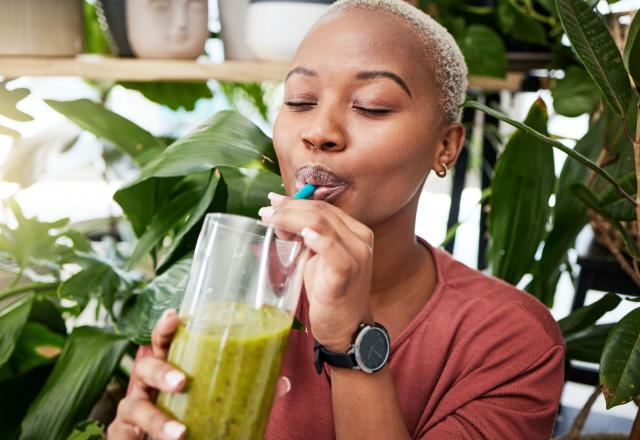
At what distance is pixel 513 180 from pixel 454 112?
390 millimetres

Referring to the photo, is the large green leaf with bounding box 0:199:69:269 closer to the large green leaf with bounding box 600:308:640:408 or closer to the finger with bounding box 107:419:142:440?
the finger with bounding box 107:419:142:440

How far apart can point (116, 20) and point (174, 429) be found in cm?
115

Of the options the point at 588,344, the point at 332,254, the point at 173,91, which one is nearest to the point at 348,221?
the point at 332,254

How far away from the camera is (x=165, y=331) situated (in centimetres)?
60

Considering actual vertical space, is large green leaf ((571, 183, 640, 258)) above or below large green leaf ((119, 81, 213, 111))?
above

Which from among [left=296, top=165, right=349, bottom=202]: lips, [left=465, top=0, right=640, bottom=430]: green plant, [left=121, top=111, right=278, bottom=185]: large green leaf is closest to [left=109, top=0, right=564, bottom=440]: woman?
[left=296, top=165, right=349, bottom=202]: lips

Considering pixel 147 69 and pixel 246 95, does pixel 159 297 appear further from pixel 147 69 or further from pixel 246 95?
pixel 246 95

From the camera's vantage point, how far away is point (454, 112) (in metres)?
0.94

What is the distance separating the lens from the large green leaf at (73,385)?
109cm

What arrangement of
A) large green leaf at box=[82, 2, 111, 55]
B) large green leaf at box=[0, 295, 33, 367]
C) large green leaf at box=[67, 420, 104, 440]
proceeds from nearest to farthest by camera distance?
large green leaf at box=[67, 420, 104, 440], large green leaf at box=[0, 295, 33, 367], large green leaf at box=[82, 2, 111, 55]

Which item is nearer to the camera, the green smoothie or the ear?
the green smoothie

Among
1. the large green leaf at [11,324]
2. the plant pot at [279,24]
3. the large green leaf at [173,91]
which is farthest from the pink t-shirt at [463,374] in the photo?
the large green leaf at [173,91]

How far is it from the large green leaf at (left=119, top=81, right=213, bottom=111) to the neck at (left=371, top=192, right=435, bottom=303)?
42.2 inches

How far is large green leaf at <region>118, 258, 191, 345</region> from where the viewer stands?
92cm
